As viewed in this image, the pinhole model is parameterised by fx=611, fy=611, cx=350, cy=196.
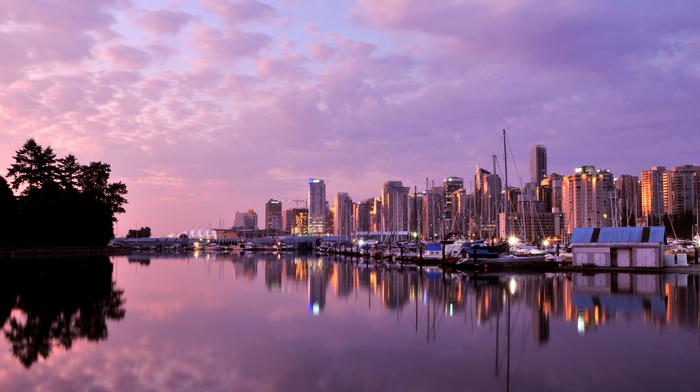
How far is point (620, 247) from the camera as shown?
6462cm

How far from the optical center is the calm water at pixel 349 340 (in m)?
17.6

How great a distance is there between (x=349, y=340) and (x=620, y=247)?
1938 inches

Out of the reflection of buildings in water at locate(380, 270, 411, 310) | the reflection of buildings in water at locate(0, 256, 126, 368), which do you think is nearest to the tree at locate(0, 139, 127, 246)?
the reflection of buildings in water at locate(0, 256, 126, 368)

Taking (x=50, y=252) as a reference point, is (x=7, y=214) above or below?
above

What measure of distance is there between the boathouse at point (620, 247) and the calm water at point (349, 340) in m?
19.9

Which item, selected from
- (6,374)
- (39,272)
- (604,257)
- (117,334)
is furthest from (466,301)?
(39,272)

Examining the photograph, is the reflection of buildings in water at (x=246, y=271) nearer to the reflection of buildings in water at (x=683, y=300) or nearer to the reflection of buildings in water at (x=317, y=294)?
the reflection of buildings in water at (x=317, y=294)

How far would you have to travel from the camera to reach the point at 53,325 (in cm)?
2600

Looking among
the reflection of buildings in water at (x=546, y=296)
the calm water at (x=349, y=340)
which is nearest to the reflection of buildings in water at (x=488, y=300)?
the reflection of buildings in water at (x=546, y=296)

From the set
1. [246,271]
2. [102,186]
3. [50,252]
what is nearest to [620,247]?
[246,271]

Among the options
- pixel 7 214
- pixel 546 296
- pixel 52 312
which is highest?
pixel 7 214

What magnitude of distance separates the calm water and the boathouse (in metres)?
19.9

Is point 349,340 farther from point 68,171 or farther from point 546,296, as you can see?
point 68,171

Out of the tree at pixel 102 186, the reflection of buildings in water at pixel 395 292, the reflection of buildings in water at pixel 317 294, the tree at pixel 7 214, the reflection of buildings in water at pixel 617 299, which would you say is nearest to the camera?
the reflection of buildings in water at pixel 617 299
